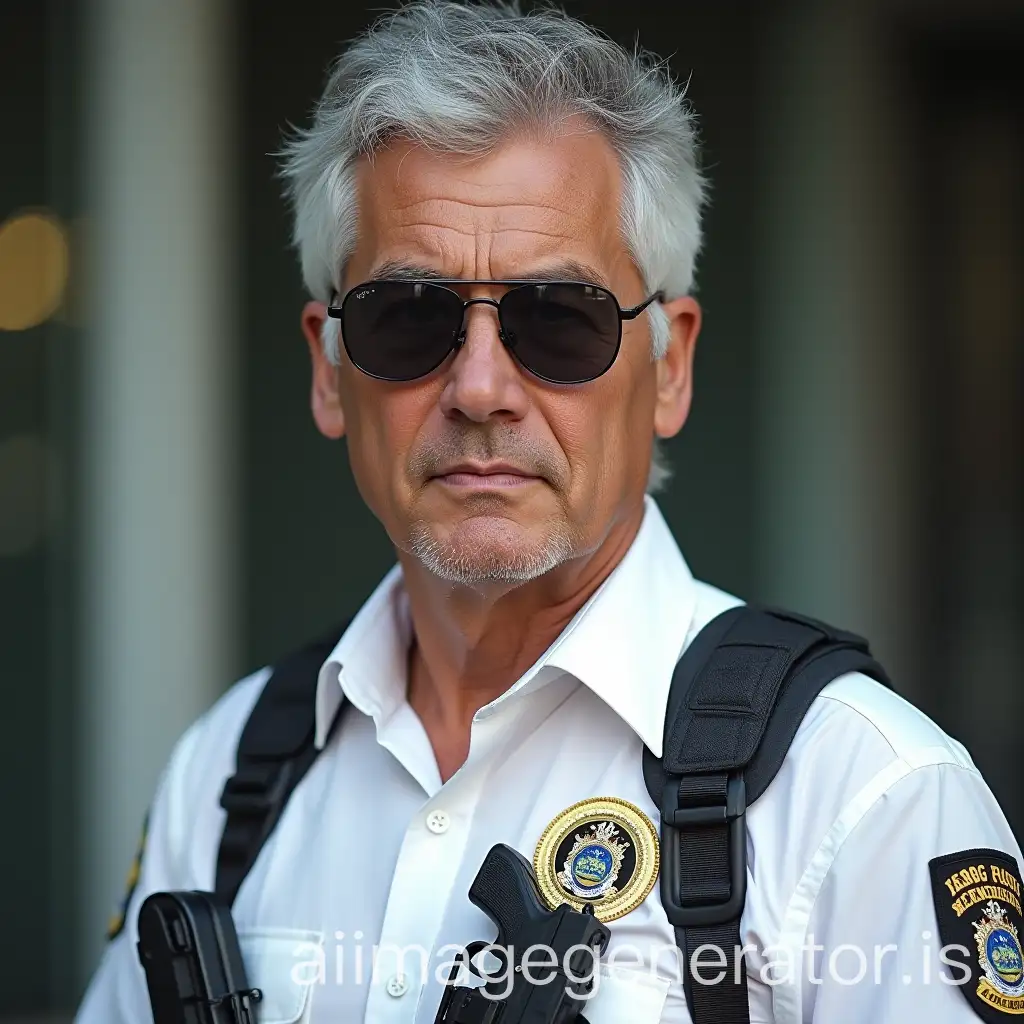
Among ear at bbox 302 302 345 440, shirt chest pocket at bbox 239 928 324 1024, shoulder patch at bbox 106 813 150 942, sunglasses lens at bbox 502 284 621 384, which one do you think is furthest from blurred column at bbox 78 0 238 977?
sunglasses lens at bbox 502 284 621 384

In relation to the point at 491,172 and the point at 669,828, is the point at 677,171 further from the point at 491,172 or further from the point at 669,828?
the point at 669,828

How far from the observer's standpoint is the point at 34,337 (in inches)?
158

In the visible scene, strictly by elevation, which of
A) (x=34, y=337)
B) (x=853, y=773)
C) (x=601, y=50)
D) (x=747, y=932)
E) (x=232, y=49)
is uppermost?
(x=232, y=49)

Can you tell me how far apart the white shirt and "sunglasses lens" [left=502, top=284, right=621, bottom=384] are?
29 centimetres

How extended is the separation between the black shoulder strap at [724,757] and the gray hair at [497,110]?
48 centimetres

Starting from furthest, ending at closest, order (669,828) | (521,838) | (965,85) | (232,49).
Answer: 1. (965,85)
2. (232,49)
3. (521,838)
4. (669,828)

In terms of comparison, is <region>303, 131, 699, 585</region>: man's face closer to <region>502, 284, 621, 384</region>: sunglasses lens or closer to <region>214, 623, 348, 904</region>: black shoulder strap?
<region>502, 284, 621, 384</region>: sunglasses lens

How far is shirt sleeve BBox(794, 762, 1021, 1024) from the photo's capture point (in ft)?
4.91

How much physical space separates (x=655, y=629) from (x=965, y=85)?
430 centimetres

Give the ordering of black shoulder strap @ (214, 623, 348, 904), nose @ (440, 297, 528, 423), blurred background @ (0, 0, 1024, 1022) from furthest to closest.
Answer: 1. blurred background @ (0, 0, 1024, 1022)
2. black shoulder strap @ (214, 623, 348, 904)
3. nose @ (440, 297, 528, 423)

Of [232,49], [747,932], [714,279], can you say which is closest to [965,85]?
[714,279]

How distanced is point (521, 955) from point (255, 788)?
21.4 inches

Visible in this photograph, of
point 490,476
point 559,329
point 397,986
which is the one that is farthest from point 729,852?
point 559,329

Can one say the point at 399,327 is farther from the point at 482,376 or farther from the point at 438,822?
the point at 438,822
